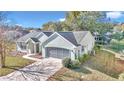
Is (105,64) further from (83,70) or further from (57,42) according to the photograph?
(57,42)

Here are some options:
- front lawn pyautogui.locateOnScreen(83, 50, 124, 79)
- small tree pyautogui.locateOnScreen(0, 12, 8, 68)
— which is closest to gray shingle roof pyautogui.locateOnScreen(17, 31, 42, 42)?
small tree pyautogui.locateOnScreen(0, 12, 8, 68)

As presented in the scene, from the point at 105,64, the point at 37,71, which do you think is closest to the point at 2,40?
the point at 37,71

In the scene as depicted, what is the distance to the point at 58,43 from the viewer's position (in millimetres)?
2549

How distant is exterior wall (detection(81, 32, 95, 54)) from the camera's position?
2.51 m

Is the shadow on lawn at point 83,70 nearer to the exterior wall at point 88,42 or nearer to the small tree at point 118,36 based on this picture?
the exterior wall at point 88,42

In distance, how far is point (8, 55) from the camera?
8.41ft

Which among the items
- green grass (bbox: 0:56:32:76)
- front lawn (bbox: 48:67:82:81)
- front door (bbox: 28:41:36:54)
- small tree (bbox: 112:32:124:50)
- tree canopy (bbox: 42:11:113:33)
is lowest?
front lawn (bbox: 48:67:82:81)

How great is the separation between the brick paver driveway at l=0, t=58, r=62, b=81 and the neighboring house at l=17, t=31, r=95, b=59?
6 cm

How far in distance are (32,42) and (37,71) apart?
23 centimetres

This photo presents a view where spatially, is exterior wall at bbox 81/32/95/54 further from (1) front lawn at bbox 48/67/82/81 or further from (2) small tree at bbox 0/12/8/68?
(2) small tree at bbox 0/12/8/68

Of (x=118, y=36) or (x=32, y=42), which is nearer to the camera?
(x=118, y=36)
